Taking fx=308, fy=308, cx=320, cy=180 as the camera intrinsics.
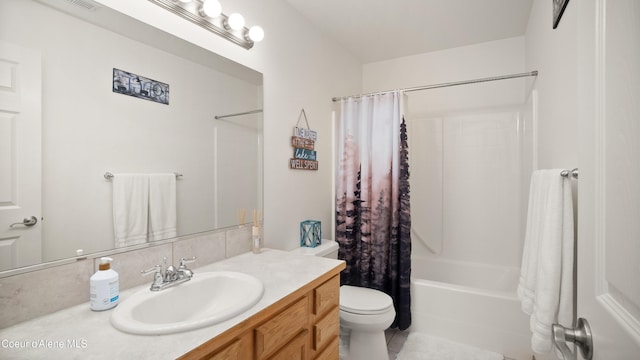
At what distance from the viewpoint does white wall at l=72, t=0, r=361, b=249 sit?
1.82 metres

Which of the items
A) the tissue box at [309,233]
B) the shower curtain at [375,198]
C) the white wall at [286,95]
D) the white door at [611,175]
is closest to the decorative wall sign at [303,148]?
the white wall at [286,95]

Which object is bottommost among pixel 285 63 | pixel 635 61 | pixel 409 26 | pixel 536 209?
pixel 536 209

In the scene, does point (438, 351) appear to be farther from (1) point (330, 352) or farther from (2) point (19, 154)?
(2) point (19, 154)

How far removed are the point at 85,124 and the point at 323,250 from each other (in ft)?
5.14

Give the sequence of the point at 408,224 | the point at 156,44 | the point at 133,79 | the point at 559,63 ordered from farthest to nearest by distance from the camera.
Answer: the point at 408,224 → the point at 559,63 → the point at 156,44 → the point at 133,79

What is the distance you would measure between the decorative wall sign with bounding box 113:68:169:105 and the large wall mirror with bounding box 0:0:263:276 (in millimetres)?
17

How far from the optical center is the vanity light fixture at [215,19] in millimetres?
1423

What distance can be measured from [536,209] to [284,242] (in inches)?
57.0

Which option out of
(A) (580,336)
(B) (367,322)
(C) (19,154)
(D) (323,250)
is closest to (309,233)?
(D) (323,250)

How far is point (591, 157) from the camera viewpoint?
59 cm

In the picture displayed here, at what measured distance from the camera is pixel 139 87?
4.19 feet

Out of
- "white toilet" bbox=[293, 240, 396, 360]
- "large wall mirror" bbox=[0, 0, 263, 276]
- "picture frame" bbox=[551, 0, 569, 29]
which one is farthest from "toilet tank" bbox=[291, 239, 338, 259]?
"picture frame" bbox=[551, 0, 569, 29]

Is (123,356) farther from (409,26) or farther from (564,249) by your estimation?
(409,26)

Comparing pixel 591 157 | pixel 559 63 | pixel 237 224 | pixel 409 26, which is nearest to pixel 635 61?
pixel 591 157
